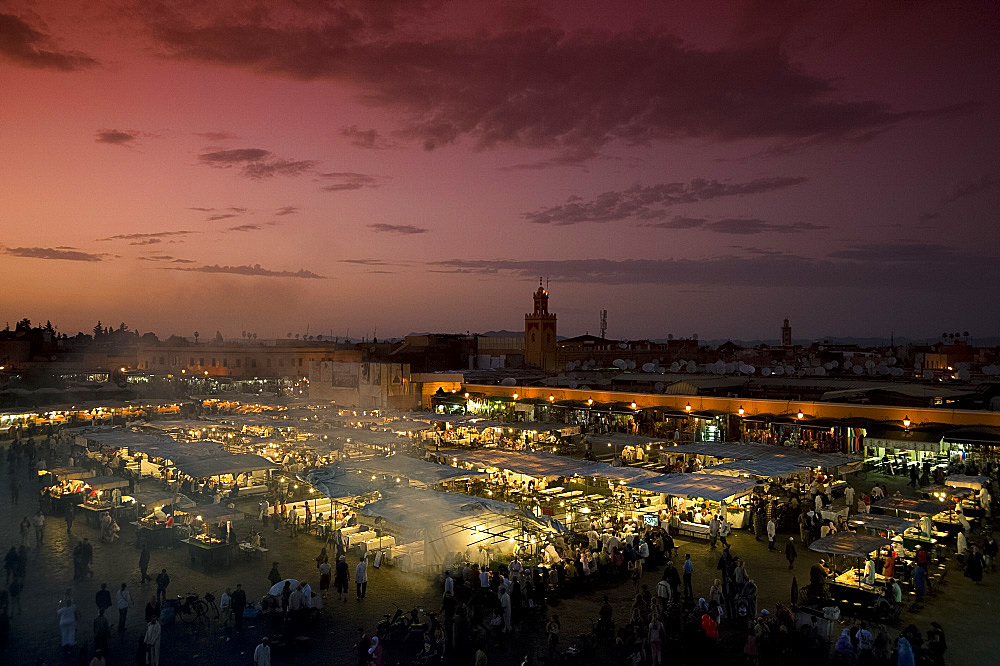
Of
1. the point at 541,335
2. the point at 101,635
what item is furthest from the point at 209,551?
the point at 541,335

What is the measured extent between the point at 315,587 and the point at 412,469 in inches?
209

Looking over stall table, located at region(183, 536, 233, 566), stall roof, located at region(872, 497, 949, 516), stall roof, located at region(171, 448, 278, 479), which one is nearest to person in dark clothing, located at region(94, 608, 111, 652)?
stall table, located at region(183, 536, 233, 566)

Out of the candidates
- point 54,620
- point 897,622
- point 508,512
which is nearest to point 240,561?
point 54,620

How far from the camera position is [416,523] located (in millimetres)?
12492

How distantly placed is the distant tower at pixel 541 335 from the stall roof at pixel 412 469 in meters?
45.6

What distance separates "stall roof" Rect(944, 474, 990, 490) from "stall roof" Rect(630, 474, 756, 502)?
17.4ft

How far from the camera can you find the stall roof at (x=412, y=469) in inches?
649

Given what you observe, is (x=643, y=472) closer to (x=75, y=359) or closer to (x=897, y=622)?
(x=897, y=622)

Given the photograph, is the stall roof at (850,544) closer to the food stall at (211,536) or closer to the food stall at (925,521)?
the food stall at (925,521)

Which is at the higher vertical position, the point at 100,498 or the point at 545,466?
the point at 545,466

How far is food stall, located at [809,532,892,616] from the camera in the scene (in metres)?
10.6

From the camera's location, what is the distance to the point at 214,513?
14.4 metres

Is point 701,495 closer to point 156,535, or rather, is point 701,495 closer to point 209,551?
point 209,551

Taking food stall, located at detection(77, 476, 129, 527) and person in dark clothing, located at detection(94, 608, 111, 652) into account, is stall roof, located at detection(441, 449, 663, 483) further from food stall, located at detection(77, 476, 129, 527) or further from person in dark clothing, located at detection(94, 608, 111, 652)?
person in dark clothing, located at detection(94, 608, 111, 652)
